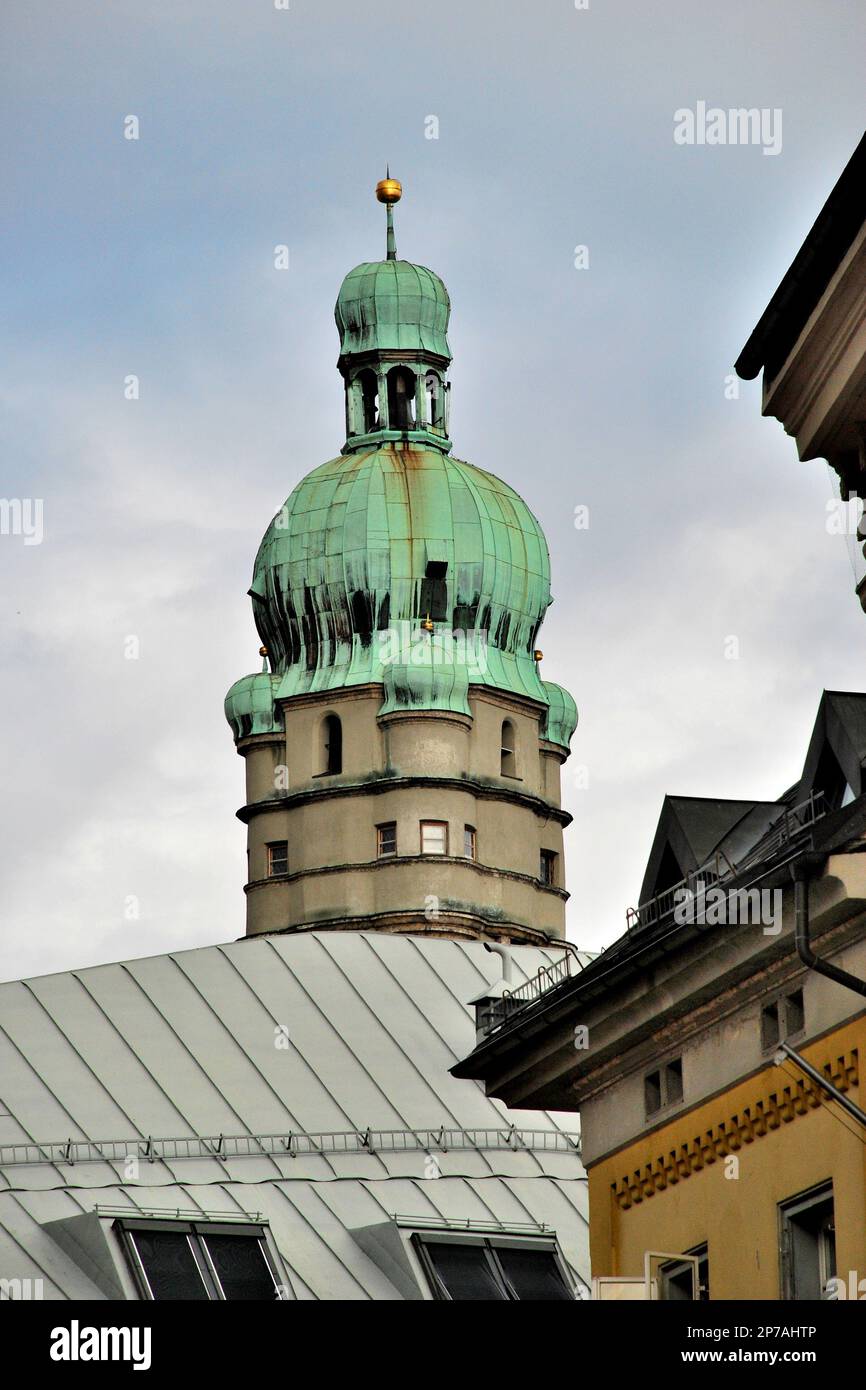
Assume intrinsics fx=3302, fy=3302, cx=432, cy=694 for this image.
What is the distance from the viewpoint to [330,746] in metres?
98.0

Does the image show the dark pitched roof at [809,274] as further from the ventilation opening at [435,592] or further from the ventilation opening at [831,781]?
the ventilation opening at [435,592]

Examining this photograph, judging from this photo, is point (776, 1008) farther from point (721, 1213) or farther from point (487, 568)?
point (487, 568)

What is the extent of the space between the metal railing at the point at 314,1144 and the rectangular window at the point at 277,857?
109 feet

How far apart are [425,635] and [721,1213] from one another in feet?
213

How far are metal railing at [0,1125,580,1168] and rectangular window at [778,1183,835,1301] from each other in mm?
30963

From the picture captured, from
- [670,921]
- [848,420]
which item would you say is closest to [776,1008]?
[670,921]

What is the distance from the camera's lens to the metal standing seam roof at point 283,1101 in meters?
55.7

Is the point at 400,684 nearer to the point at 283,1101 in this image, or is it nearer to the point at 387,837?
the point at 387,837

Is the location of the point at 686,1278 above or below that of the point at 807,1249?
above

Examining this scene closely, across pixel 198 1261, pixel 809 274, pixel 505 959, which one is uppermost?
pixel 505 959

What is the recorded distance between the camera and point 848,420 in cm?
2156

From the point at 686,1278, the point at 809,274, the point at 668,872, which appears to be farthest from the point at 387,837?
the point at 809,274

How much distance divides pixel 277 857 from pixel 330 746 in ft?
12.1

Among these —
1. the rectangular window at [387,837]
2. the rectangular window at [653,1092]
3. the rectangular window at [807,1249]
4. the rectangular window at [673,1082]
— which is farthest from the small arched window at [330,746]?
the rectangular window at [807,1249]
